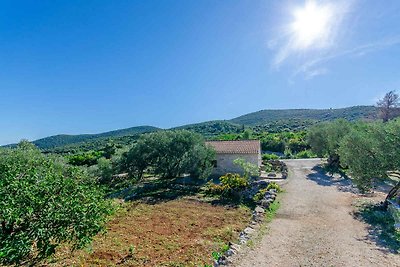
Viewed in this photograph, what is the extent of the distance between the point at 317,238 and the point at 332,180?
15007 mm

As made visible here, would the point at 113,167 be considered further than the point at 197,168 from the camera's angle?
Yes

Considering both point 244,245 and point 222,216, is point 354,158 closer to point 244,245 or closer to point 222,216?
point 222,216

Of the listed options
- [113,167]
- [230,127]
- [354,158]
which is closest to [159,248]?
[354,158]

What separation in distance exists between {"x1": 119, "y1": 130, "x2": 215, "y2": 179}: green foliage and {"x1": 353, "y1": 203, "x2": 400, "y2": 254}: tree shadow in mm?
13390

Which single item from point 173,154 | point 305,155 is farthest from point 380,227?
point 305,155

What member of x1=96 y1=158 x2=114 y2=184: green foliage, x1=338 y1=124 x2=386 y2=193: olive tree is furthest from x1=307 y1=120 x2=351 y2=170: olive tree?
x1=96 y1=158 x2=114 y2=184: green foliage

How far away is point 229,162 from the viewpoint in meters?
28.1

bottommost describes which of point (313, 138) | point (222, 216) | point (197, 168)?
point (222, 216)

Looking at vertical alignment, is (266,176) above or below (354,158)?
below

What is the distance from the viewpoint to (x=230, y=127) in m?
109

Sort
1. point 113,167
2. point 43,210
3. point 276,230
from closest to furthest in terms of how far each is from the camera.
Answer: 1. point 43,210
2. point 276,230
3. point 113,167

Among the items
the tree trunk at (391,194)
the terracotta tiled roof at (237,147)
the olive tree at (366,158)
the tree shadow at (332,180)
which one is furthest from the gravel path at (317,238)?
the terracotta tiled roof at (237,147)

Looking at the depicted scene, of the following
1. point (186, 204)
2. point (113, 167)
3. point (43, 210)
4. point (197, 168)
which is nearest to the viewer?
point (43, 210)

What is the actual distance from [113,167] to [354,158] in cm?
2424
